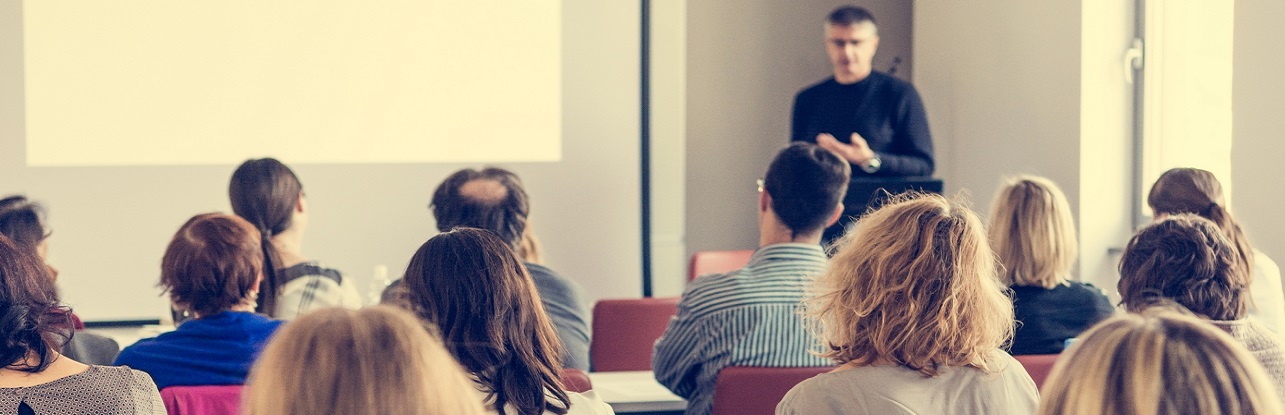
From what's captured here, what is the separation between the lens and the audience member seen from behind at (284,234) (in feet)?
9.58

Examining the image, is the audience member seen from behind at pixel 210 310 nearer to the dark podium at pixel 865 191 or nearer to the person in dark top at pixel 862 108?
the dark podium at pixel 865 191

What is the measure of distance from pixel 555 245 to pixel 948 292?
337cm

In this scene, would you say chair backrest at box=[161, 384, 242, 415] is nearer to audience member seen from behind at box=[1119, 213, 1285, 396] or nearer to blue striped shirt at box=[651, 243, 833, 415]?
blue striped shirt at box=[651, 243, 833, 415]

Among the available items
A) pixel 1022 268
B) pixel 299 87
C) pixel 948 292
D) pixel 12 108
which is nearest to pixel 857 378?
pixel 948 292

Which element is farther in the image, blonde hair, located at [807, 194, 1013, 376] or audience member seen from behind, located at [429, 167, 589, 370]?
audience member seen from behind, located at [429, 167, 589, 370]

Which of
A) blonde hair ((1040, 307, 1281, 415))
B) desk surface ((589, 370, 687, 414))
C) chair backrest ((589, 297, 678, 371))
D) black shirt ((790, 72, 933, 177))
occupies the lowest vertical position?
desk surface ((589, 370, 687, 414))

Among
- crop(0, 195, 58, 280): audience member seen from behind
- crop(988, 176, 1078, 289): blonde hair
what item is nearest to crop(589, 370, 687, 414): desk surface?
crop(988, 176, 1078, 289): blonde hair

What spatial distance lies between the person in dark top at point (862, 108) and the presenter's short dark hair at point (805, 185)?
176 cm

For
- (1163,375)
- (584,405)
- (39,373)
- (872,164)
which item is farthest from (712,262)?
(1163,375)

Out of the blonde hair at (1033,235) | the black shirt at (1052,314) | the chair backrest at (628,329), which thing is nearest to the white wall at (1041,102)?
the blonde hair at (1033,235)

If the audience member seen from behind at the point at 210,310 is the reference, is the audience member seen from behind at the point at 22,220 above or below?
above

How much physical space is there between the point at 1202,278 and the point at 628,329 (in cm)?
160

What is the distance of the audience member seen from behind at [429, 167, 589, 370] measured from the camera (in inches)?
113

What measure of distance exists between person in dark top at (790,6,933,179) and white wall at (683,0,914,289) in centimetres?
71
